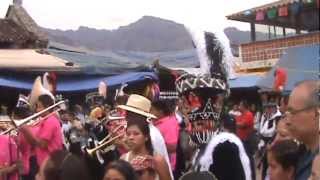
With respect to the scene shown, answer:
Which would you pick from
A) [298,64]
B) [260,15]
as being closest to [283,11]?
[260,15]

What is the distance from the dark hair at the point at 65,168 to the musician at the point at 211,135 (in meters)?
0.69

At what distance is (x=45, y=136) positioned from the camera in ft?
20.0

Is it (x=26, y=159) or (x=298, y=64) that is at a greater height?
(x=298, y=64)

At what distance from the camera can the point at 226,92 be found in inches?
175

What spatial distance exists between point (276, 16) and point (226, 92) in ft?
52.2

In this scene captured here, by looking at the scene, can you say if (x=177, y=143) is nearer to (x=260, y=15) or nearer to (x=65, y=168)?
(x=65, y=168)

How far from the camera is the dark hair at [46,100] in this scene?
644 cm

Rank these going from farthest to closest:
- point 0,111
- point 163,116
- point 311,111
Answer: point 0,111
point 163,116
point 311,111

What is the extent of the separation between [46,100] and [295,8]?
42.0ft

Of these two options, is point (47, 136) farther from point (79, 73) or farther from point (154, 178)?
point (79, 73)

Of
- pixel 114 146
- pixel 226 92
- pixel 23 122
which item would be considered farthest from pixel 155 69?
pixel 226 92

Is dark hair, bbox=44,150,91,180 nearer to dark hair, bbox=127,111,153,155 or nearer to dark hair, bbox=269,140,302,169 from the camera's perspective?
dark hair, bbox=127,111,153,155

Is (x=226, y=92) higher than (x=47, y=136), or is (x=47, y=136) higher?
(x=226, y=92)

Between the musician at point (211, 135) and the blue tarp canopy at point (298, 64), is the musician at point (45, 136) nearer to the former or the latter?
the musician at point (211, 135)
